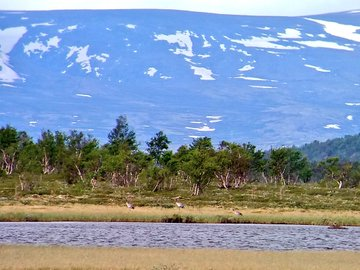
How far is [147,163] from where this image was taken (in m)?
122

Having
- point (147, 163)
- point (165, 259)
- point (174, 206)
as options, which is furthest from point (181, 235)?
point (147, 163)

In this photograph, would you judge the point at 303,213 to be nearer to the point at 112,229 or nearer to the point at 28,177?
the point at 112,229

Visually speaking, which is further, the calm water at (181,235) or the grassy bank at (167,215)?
the grassy bank at (167,215)

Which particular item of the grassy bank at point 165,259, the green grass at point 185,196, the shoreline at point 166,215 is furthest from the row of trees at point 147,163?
the grassy bank at point 165,259

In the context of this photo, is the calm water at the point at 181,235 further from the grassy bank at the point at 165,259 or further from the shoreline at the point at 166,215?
the grassy bank at the point at 165,259

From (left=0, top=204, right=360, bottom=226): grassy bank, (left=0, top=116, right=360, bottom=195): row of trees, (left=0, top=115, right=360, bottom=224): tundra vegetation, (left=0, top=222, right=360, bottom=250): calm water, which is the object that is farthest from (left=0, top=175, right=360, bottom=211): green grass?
(left=0, top=222, right=360, bottom=250): calm water

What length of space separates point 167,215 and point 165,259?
30.1 m

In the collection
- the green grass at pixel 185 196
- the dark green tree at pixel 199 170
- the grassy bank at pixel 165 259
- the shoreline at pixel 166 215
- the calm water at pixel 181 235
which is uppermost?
the dark green tree at pixel 199 170

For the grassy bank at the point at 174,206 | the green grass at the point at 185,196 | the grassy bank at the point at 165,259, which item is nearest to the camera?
the grassy bank at the point at 165,259

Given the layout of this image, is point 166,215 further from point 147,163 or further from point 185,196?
point 147,163

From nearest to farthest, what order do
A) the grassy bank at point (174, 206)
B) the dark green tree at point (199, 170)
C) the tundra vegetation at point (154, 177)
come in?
the grassy bank at point (174, 206)
the tundra vegetation at point (154, 177)
the dark green tree at point (199, 170)

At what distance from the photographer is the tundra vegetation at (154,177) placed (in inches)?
3654

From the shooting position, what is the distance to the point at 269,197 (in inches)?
3957

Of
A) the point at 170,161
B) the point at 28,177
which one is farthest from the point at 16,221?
the point at 170,161
